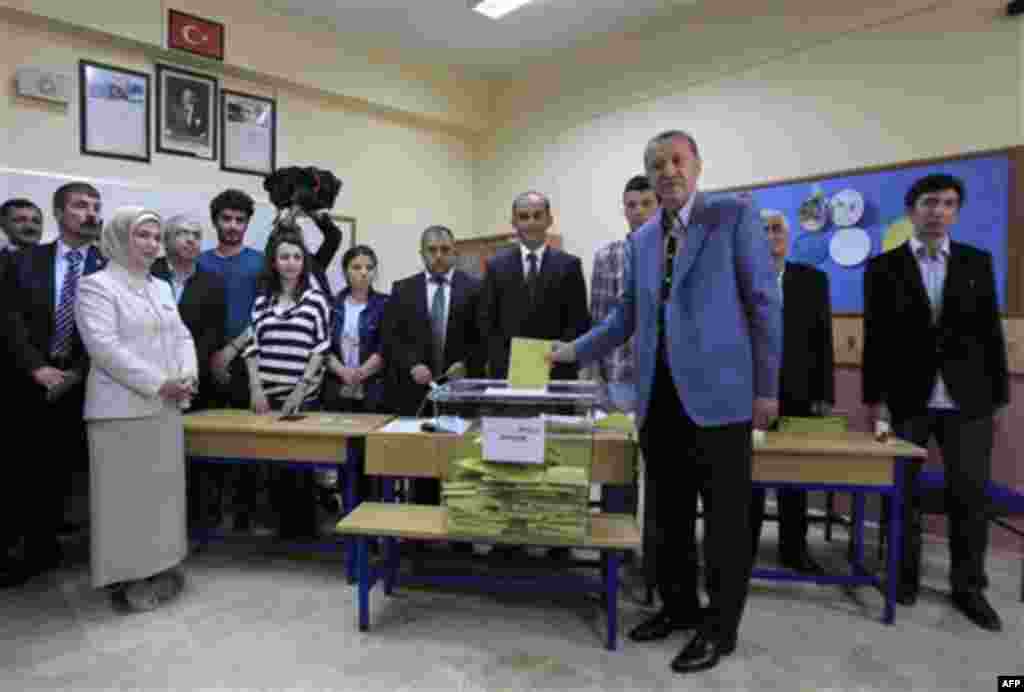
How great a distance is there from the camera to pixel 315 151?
550cm

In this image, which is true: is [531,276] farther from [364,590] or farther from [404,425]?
[364,590]

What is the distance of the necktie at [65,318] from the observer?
9.43 feet

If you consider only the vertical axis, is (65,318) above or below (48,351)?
above

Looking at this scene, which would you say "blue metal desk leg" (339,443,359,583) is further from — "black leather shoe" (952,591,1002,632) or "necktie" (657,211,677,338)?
"black leather shoe" (952,591,1002,632)

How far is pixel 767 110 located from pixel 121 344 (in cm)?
418

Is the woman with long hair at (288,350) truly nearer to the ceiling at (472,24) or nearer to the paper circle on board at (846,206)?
the ceiling at (472,24)

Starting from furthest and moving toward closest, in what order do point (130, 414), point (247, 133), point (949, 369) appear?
point (247, 133)
point (949, 369)
point (130, 414)

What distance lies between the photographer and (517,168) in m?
6.32

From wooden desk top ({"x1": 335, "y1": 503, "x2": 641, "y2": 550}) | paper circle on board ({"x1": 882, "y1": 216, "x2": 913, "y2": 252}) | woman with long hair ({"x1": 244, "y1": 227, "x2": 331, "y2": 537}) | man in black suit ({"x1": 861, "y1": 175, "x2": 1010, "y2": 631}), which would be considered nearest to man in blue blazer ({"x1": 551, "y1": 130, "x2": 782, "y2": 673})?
wooden desk top ({"x1": 335, "y1": 503, "x2": 641, "y2": 550})

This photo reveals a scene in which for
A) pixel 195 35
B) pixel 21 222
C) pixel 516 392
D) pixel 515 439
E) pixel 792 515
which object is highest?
pixel 195 35

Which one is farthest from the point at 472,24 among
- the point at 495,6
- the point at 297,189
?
the point at 297,189

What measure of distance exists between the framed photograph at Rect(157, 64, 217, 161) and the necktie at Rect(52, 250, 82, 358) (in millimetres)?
2141

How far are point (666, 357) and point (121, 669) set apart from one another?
2.09m

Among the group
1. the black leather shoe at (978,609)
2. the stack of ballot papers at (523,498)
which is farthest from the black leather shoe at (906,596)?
the stack of ballot papers at (523,498)
